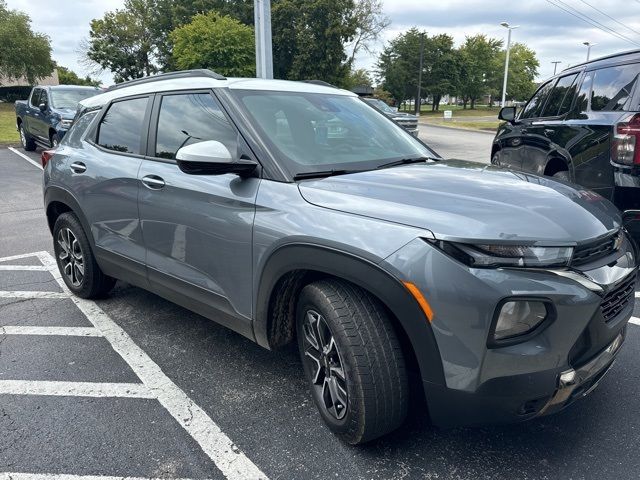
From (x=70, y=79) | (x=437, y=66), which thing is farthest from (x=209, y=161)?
(x=70, y=79)

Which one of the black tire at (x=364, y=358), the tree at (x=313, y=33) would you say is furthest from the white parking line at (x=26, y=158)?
the tree at (x=313, y=33)

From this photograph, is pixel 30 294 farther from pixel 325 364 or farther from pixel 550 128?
pixel 550 128

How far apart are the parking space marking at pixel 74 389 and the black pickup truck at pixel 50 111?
9.54 m

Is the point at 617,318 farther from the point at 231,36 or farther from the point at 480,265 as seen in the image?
the point at 231,36

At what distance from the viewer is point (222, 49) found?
3294cm

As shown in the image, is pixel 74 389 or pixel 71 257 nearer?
pixel 74 389

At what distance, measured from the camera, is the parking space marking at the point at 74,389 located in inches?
113

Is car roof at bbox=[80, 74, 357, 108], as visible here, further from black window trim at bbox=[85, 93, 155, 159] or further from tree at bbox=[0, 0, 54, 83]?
tree at bbox=[0, 0, 54, 83]

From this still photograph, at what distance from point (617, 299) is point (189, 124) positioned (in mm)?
2467

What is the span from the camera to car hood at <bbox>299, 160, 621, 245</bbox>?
76.0 inches

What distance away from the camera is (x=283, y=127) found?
2.83 meters

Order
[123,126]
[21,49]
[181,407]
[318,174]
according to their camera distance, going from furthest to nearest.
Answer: [21,49]
[123,126]
[181,407]
[318,174]

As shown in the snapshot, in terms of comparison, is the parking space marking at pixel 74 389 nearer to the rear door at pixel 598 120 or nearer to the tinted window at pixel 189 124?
the tinted window at pixel 189 124

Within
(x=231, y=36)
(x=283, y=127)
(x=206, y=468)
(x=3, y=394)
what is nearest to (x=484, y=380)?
(x=206, y=468)
